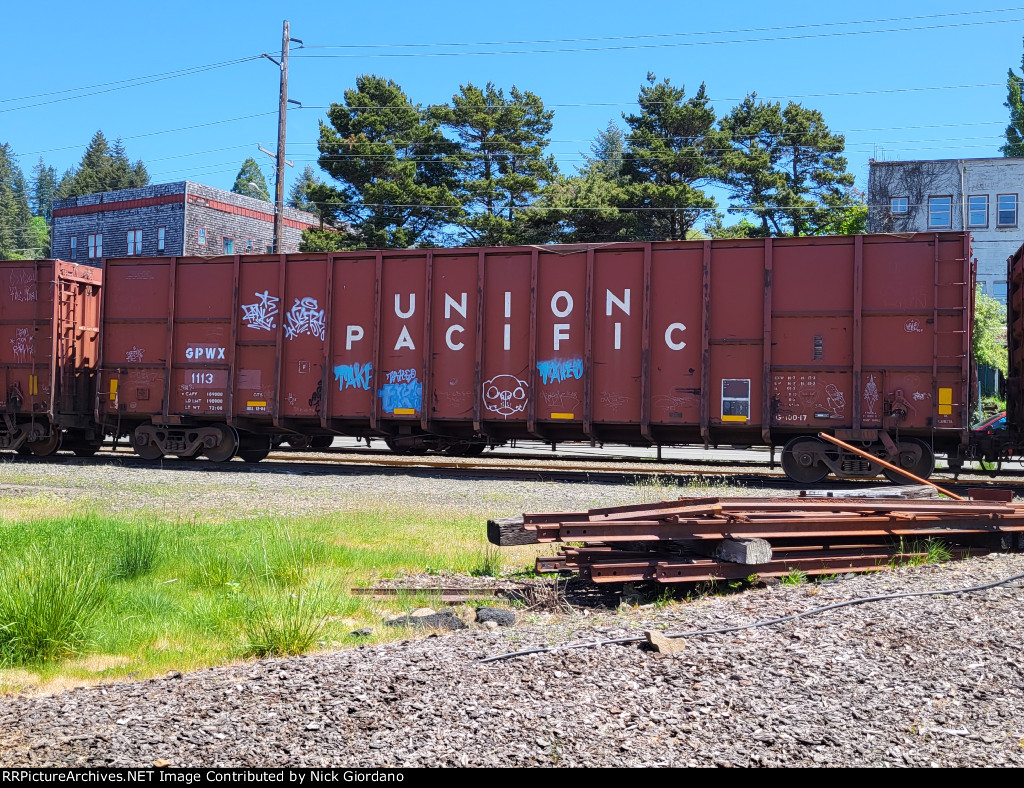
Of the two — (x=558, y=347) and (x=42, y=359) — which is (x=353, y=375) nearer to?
(x=558, y=347)

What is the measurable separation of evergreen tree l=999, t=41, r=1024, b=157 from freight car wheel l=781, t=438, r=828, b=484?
6551 cm

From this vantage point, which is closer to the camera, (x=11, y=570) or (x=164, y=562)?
(x=11, y=570)

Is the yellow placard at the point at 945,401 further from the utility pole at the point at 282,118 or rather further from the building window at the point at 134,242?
the building window at the point at 134,242

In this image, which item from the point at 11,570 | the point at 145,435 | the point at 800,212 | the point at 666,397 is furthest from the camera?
the point at 800,212

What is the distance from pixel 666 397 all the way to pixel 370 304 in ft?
18.5

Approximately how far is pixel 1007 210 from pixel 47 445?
39.8 m

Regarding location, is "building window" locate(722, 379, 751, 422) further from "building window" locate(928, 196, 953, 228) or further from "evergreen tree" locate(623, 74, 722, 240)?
"building window" locate(928, 196, 953, 228)

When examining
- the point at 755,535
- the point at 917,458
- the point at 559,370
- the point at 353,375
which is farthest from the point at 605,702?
the point at 353,375

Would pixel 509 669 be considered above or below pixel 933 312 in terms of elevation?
below

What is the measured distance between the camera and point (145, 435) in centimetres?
1683

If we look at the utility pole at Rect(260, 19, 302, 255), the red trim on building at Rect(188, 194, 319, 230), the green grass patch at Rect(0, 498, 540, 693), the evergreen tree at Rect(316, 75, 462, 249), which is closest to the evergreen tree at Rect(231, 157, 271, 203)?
the red trim on building at Rect(188, 194, 319, 230)

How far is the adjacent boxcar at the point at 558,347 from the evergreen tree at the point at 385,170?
21774 mm

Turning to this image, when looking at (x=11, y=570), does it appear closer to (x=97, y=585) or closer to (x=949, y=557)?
(x=97, y=585)

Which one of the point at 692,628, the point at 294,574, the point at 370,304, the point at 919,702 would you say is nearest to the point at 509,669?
the point at 692,628
